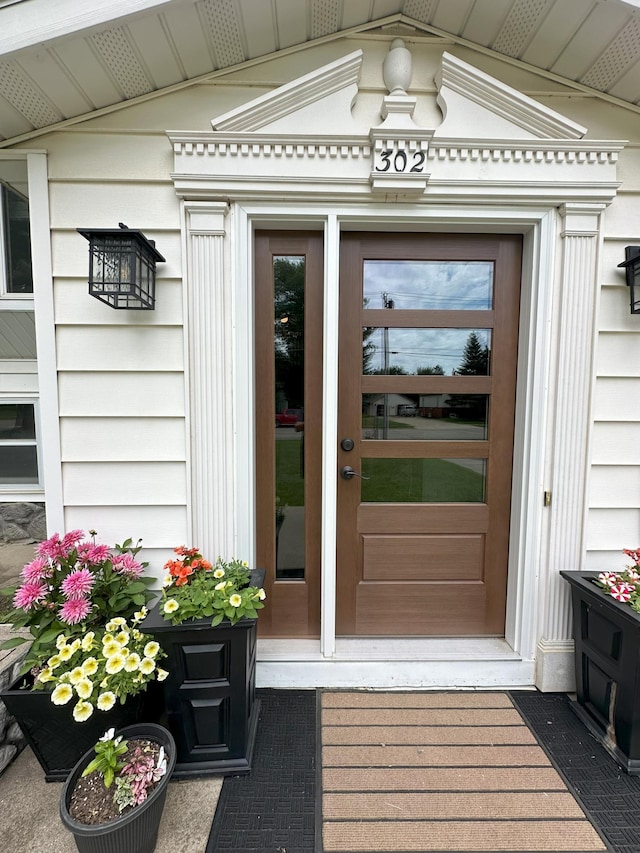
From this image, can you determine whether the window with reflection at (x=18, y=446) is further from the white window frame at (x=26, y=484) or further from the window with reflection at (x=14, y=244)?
the window with reflection at (x=14, y=244)

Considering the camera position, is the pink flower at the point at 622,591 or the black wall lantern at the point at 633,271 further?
the black wall lantern at the point at 633,271

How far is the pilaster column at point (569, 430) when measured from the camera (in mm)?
1680

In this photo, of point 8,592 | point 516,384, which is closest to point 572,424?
point 516,384

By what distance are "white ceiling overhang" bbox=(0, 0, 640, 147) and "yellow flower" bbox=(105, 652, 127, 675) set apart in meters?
1.92

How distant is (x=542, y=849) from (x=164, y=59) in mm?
2913

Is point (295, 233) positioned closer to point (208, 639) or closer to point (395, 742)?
point (208, 639)

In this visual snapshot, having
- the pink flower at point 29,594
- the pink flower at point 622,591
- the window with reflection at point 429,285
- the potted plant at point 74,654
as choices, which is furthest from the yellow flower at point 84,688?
the pink flower at point 622,591

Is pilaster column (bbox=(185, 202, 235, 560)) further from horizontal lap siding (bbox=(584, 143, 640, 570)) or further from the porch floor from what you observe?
horizontal lap siding (bbox=(584, 143, 640, 570))

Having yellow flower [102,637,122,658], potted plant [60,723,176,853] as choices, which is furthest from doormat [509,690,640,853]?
yellow flower [102,637,122,658]

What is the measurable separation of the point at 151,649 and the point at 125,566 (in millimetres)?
397

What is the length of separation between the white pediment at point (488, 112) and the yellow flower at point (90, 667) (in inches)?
89.0

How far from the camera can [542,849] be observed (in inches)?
46.7

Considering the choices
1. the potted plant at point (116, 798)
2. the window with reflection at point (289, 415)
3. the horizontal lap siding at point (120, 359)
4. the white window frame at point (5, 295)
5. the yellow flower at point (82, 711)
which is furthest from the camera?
the white window frame at point (5, 295)

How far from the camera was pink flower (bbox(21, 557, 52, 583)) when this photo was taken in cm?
142
